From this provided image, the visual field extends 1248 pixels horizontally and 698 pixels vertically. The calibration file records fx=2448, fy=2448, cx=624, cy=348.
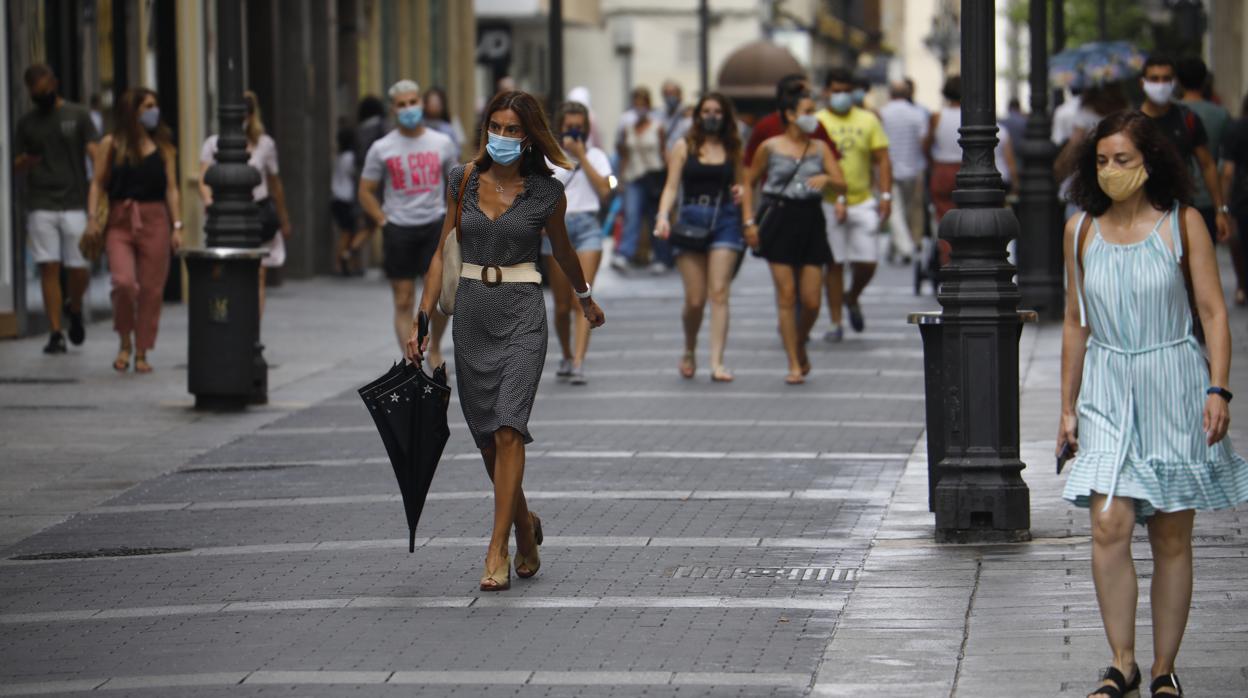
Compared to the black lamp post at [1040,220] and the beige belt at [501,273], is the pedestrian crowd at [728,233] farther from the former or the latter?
the black lamp post at [1040,220]

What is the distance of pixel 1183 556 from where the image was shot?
6.30 metres

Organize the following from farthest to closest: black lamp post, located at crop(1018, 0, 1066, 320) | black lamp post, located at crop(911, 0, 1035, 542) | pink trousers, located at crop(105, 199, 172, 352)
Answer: black lamp post, located at crop(1018, 0, 1066, 320) → pink trousers, located at crop(105, 199, 172, 352) → black lamp post, located at crop(911, 0, 1035, 542)

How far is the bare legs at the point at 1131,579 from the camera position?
6.20 meters

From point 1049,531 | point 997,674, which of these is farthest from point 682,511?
point 997,674

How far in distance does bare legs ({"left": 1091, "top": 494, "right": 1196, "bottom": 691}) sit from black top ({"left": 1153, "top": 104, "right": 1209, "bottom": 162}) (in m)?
7.28

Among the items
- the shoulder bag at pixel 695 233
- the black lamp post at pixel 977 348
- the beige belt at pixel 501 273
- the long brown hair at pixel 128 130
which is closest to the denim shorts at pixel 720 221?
the shoulder bag at pixel 695 233

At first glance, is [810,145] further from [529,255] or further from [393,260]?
[529,255]

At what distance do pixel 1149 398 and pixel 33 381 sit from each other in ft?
33.5

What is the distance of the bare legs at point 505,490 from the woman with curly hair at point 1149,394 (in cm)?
231

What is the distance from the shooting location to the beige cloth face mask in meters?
6.25

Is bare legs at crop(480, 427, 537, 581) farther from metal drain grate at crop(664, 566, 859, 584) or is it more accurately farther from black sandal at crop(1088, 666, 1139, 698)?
black sandal at crop(1088, 666, 1139, 698)

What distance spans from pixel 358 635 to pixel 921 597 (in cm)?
180

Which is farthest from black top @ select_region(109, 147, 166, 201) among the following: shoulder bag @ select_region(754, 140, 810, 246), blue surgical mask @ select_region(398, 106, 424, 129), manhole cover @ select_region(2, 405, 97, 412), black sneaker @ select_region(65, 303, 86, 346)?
shoulder bag @ select_region(754, 140, 810, 246)

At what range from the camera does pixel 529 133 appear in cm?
827
